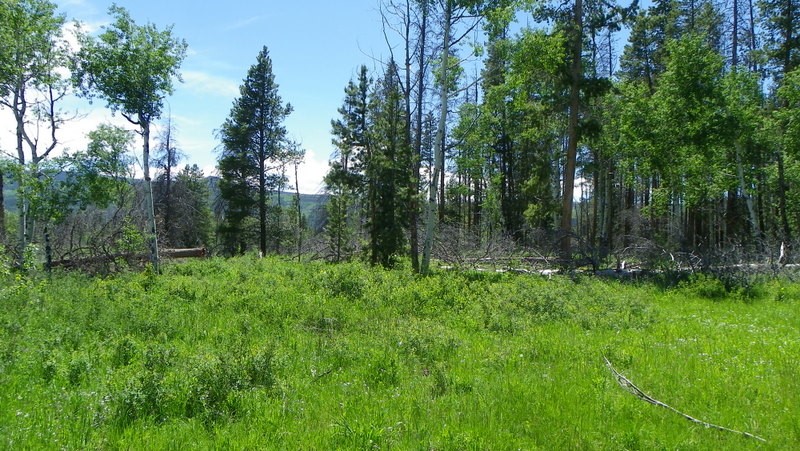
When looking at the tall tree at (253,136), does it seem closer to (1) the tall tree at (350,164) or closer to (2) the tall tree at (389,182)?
(1) the tall tree at (350,164)

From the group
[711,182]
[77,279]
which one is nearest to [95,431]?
[77,279]

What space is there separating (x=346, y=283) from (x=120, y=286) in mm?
6135

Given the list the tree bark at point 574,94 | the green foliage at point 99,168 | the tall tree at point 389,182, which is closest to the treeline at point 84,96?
the green foliage at point 99,168

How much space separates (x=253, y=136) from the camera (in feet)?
107

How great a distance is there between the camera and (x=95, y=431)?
4.38m

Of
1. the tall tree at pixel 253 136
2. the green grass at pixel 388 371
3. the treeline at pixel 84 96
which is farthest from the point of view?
the tall tree at pixel 253 136

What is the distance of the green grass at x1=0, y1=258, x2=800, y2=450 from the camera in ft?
14.5

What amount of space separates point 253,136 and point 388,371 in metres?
29.5

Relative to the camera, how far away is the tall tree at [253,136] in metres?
32.0

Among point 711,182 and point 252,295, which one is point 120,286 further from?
point 711,182

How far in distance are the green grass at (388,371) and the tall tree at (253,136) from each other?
870 inches

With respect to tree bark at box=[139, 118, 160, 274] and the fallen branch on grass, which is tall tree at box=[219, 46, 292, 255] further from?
the fallen branch on grass

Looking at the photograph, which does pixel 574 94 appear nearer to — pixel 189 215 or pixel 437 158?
pixel 437 158

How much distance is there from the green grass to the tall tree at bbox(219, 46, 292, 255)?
22.1 meters
